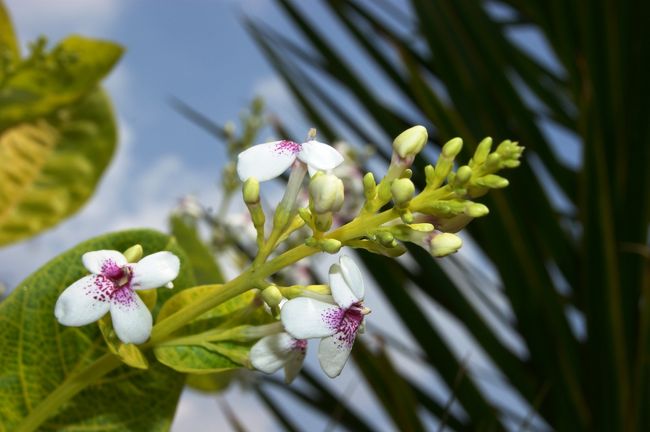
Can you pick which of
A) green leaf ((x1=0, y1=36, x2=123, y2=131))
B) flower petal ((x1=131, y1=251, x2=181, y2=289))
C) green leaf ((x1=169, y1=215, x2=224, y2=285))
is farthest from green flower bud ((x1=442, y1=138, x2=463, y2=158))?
green leaf ((x1=0, y1=36, x2=123, y2=131))

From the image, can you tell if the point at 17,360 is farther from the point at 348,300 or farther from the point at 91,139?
the point at 91,139

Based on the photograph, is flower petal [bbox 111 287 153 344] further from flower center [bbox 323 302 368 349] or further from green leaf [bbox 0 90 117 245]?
green leaf [bbox 0 90 117 245]

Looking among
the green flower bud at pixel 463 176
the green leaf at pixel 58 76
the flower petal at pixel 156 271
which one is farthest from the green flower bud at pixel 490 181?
the green leaf at pixel 58 76

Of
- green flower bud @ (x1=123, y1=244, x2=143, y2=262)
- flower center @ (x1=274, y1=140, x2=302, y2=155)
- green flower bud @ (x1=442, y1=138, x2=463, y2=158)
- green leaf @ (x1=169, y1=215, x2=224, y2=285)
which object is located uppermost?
green flower bud @ (x1=123, y1=244, x2=143, y2=262)

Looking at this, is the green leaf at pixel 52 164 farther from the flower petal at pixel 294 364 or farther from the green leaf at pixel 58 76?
the flower petal at pixel 294 364

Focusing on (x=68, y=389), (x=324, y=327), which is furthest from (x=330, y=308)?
(x=68, y=389)

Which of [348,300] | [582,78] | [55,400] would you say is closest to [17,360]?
[55,400]
